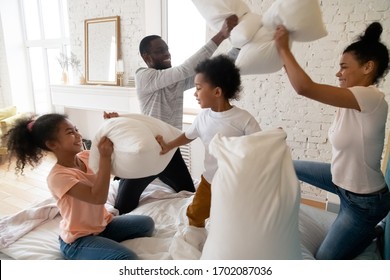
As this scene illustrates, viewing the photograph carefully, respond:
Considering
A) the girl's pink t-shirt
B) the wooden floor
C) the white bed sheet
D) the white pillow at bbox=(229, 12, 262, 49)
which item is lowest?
the wooden floor

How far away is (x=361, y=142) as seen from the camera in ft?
3.39

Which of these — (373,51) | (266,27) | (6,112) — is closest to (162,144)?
(266,27)

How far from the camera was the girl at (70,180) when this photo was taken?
1.06 metres

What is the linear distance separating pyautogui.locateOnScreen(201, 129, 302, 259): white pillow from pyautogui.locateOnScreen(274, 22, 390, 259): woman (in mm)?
276

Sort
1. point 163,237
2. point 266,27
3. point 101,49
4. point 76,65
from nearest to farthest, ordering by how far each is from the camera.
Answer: point 266,27, point 163,237, point 101,49, point 76,65

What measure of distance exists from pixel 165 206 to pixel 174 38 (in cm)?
219

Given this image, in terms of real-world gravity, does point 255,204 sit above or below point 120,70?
below

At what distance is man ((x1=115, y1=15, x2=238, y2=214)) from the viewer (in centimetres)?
158

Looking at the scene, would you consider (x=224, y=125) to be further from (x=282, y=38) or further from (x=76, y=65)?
(x=76, y=65)

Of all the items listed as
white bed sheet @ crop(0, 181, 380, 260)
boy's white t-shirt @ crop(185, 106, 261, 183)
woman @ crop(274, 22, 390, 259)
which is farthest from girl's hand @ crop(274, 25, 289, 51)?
white bed sheet @ crop(0, 181, 380, 260)

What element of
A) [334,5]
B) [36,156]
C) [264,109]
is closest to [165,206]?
[36,156]

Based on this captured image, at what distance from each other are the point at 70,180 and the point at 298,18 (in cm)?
99

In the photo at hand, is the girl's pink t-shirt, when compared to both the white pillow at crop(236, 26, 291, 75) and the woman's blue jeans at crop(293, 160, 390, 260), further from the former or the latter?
the woman's blue jeans at crop(293, 160, 390, 260)
